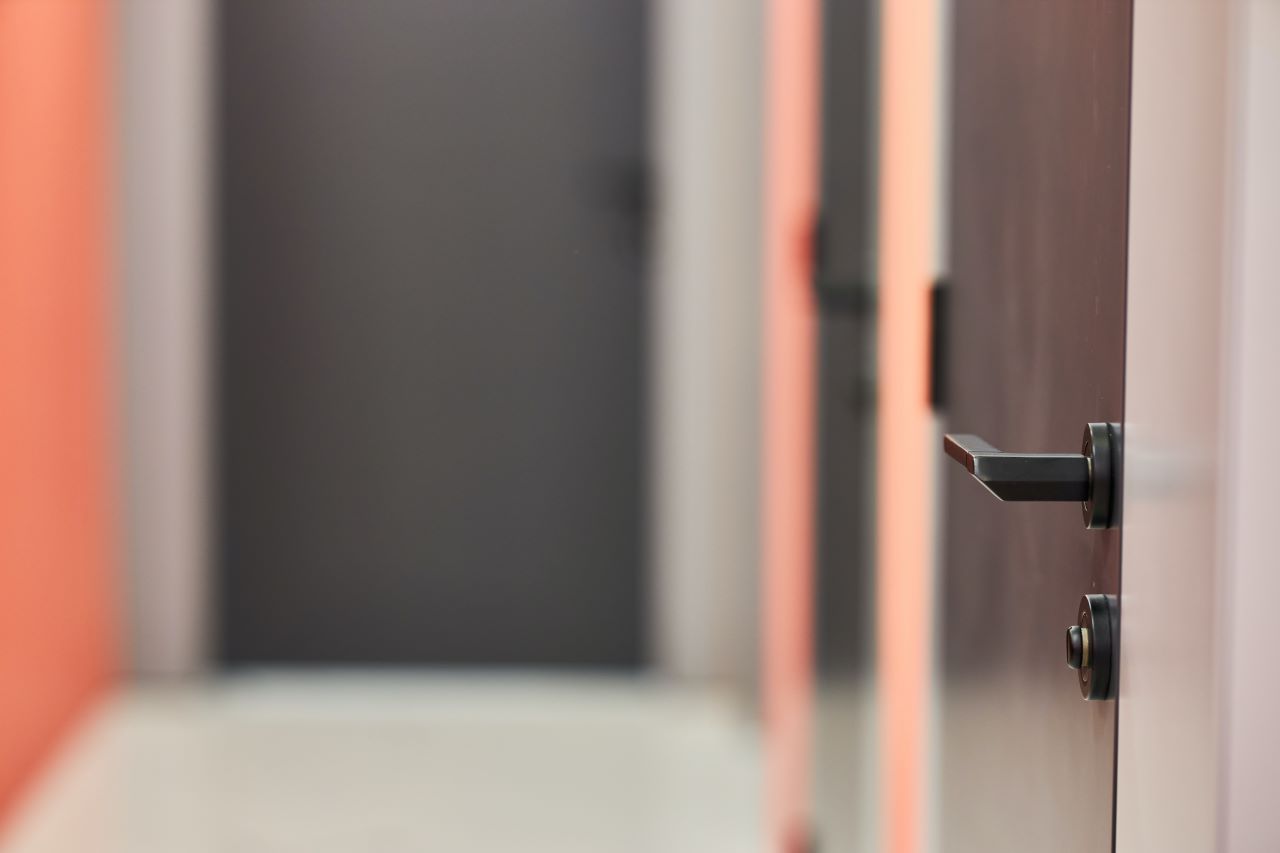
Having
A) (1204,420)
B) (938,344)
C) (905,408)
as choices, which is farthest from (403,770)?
(1204,420)

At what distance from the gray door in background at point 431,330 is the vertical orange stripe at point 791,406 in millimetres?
694

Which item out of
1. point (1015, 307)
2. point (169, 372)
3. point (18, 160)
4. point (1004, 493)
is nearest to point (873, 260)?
point (1015, 307)

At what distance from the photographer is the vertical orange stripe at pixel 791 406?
2.04 meters

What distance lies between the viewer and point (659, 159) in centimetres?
313

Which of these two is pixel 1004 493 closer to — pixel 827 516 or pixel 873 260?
pixel 873 260

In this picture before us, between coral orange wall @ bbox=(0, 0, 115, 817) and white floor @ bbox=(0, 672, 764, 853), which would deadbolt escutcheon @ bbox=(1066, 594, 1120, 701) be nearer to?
white floor @ bbox=(0, 672, 764, 853)

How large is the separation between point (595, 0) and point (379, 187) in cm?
58

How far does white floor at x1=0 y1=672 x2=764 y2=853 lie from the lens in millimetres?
2463

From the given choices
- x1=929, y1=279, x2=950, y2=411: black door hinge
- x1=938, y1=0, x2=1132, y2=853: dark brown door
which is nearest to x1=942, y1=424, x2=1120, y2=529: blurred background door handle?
x1=938, y1=0, x2=1132, y2=853: dark brown door

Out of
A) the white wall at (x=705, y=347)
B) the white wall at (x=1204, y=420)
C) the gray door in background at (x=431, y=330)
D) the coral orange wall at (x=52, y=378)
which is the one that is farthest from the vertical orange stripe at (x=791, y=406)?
the white wall at (x=1204, y=420)

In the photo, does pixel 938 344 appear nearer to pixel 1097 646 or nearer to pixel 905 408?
pixel 905 408

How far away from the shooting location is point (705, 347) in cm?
313

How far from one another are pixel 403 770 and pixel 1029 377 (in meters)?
2.10

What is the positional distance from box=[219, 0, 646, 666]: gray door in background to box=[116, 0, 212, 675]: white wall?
62mm
